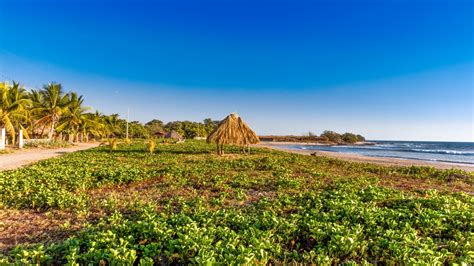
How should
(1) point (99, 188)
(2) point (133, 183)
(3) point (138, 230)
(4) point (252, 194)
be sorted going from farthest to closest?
(2) point (133, 183)
(1) point (99, 188)
(4) point (252, 194)
(3) point (138, 230)

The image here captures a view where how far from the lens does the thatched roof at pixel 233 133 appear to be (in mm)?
18703

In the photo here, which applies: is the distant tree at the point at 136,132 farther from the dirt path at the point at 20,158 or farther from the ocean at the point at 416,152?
the dirt path at the point at 20,158

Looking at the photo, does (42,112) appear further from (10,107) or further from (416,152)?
(416,152)

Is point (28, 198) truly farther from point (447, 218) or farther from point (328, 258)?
point (447, 218)

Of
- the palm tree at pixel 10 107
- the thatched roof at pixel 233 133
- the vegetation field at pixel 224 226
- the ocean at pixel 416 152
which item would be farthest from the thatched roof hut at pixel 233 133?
the ocean at pixel 416 152

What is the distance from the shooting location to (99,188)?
312 inches

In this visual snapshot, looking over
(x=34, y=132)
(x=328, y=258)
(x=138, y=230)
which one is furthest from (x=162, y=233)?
(x=34, y=132)

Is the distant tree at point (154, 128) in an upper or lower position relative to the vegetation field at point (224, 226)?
upper

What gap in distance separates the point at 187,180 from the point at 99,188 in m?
2.71

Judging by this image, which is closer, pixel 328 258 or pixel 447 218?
pixel 328 258

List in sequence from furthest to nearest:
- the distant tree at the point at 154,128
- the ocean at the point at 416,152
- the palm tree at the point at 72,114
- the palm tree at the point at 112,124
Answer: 1. the distant tree at the point at 154,128
2. the palm tree at the point at 112,124
3. the palm tree at the point at 72,114
4. the ocean at the point at 416,152

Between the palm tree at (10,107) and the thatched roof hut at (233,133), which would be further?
the palm tree at (10,107)

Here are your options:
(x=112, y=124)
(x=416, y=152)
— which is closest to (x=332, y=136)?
(x=416, y=152)

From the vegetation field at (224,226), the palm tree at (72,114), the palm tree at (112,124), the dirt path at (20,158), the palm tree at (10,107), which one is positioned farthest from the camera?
the palm tree at (112,124)
